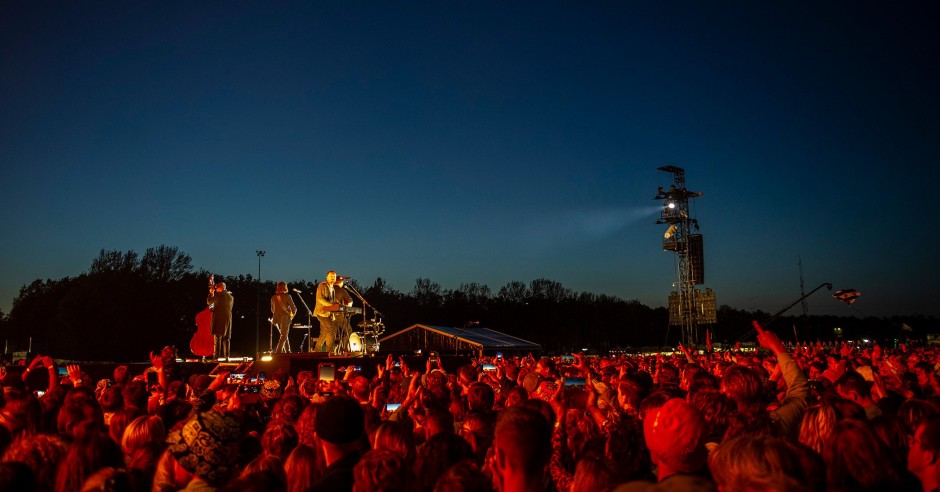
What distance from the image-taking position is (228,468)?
3.54 m

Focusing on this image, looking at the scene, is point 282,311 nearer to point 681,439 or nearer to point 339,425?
point 339,425

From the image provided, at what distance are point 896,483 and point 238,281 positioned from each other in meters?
76.8

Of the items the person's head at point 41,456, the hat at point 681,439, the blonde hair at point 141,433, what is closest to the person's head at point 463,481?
the hat at point 681,439

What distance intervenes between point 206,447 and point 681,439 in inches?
98.3

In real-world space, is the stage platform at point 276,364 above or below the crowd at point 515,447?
below

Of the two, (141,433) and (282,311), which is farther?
(282,311)

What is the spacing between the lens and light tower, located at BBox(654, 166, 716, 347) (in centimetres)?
5812

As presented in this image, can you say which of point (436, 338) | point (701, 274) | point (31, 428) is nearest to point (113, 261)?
point (436, 338)

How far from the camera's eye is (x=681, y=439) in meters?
3.04

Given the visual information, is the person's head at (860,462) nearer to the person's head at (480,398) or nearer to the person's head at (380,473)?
the person's head at (380,473)

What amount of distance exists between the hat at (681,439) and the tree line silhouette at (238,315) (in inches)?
1548

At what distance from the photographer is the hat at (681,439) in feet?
9.98

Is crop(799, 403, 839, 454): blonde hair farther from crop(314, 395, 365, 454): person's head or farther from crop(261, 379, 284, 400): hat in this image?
crop(261, 379, 284, 400): hat

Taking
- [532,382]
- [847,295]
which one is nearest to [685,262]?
[847,295]
